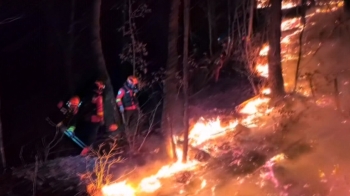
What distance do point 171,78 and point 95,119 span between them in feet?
10.1

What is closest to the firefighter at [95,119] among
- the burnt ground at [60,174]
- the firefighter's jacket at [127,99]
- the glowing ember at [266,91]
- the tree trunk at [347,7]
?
the firefighter's jacket at [127,99]

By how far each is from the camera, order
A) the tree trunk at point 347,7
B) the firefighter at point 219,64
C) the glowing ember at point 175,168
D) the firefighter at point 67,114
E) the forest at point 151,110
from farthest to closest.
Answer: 1. the tree trunk at point 347,7
2. the firefighter at point 219,64
3. the firefighter at point 67,114
4. the forest at point 151,110
5. the glowing ember at point 175,168

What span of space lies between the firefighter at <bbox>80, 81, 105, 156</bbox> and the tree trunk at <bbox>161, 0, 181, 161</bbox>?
2.29m

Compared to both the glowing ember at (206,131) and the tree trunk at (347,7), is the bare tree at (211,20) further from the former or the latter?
the glowing ember at (206,131)

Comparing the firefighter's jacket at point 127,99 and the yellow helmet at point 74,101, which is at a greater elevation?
the yellow helmet at point 74,101

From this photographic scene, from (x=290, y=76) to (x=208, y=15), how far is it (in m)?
4.24

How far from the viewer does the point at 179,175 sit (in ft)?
29.5

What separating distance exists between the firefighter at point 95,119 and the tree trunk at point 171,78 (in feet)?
7.51

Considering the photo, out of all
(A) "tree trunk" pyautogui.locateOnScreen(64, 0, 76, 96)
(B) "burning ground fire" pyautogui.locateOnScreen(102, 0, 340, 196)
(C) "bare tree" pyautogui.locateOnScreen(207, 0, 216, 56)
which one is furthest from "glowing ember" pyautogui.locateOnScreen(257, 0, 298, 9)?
(A) "tree trunk" pyautogui.locateOnScreen(64, 0, 76, 96)

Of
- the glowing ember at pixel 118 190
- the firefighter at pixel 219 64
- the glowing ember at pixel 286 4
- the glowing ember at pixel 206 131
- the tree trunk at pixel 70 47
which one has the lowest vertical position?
the glowing ember at pixel 206 131

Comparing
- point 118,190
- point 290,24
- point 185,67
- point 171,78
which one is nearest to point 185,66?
point 185,67

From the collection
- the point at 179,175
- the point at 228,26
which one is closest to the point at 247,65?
the point at 228,26

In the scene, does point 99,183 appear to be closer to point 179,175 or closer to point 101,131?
point 179,175

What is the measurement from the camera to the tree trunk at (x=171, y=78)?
8719mm
